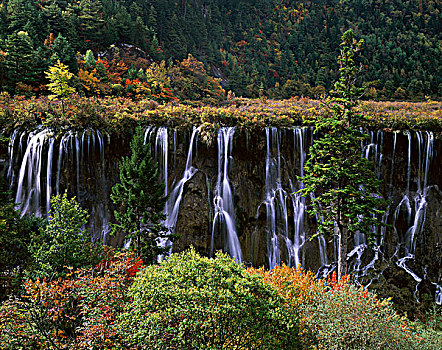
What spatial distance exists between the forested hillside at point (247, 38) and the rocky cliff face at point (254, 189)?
1126 centimetres

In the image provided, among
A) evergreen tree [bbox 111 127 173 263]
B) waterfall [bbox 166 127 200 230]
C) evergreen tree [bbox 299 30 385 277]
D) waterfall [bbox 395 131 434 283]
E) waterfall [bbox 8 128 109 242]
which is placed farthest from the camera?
waterfall [bbox 395 131 434 283]

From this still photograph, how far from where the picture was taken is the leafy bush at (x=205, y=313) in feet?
29.5

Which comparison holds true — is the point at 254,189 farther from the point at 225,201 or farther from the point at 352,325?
the point at 352,325

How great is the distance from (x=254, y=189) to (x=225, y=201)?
231 centimetres

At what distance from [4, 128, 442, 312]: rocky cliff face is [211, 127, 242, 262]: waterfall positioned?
69mm

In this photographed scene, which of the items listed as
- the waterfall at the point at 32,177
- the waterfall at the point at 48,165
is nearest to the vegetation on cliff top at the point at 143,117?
the waterfall at the point at 48,165

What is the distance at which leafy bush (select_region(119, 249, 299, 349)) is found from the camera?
8.98 m

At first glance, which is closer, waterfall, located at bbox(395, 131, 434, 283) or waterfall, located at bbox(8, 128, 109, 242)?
waterfall, located at bbox(8, 128, 109, 242)

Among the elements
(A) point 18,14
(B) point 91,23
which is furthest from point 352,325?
(A) point 18,14

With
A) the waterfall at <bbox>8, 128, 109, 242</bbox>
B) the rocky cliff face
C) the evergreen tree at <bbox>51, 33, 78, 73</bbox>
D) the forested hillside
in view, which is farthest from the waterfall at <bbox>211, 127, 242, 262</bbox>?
the evergreen tree at <bbox>51, 33, 78, 73</bbox>

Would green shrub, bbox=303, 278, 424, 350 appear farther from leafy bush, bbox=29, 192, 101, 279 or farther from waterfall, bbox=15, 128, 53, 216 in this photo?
waterfall, bbox=15, 128, 53, 216

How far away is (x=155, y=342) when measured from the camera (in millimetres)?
8914

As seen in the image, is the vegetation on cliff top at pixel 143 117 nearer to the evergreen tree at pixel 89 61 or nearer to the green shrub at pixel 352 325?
the evergreen tree at pixel 89 61

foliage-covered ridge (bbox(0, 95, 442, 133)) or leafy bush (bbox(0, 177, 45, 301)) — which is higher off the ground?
foliage-covered ridge (bbox(0, 95, 442, 133))
